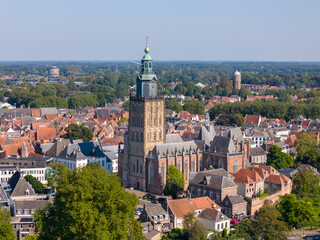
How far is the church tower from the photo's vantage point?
8462 cm

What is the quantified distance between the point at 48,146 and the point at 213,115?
78283mm

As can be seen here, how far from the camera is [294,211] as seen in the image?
70625 mm

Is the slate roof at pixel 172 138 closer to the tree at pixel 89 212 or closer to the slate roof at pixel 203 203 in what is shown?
the slate roof at pixel 203 203

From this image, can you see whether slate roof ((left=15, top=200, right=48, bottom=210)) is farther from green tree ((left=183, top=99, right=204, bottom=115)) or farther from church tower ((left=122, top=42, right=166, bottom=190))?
green tree ((left=183, top=99, right=204, bottom=115))

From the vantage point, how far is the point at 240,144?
91.2 m

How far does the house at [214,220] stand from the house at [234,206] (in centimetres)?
445

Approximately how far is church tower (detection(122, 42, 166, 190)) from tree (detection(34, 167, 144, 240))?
93.6 feet

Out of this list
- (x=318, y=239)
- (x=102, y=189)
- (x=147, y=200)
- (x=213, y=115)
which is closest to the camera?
(x=102, y=189)

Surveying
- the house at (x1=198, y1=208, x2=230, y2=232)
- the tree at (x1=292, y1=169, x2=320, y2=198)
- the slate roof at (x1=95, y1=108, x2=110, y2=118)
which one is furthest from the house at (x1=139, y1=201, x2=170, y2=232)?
the slate roof at (x1=95, y1=108, x2=110, y2=118)

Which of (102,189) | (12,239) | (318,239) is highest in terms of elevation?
(102,189)

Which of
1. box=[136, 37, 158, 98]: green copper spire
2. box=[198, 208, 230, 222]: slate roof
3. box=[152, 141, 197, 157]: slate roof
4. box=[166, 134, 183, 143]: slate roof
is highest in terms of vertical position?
box=[136, 37, 158, 98]: green copper spire

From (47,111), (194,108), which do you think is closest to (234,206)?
(47,111)

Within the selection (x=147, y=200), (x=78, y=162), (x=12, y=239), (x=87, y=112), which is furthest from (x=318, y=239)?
(x=87, y=112)

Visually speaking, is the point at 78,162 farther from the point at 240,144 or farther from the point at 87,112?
the point at 87,112
